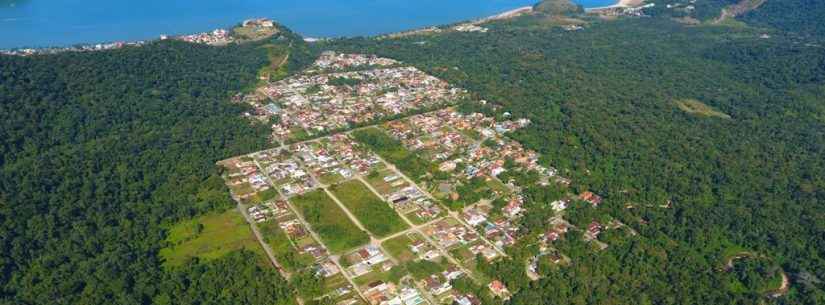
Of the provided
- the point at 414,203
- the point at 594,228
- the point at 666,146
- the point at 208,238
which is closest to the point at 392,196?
the point at 414,203

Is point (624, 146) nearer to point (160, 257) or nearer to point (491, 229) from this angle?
point (491, 229)

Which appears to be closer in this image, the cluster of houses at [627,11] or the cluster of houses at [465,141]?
the cluster of houses at [465,141]

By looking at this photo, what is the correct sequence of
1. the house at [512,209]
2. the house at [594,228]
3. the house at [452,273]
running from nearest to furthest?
the house at [452,273]
the house at [594,228]
the house at [512,209]

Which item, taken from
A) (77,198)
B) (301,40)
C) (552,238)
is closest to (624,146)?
(552,238)

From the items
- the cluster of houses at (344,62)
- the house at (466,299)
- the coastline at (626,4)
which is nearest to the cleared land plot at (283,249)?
the house at (466,299)

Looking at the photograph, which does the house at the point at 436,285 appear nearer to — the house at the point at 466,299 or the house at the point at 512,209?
the house at the point at 466,299

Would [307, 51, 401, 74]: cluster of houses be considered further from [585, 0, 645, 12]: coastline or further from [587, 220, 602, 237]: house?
[585, 0, 645, 12]: coastline

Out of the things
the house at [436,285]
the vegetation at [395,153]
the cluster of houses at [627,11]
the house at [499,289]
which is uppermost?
the cluster of houses at [627,11]
